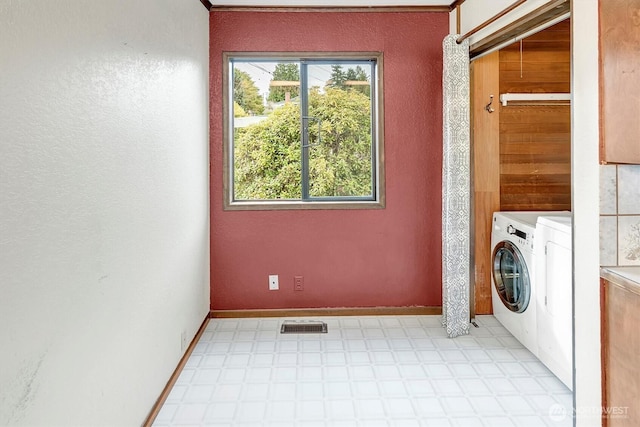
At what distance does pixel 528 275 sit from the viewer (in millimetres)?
2670

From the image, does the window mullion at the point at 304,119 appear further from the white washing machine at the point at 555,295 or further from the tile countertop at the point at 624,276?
the tile countertop at the point at 624,276

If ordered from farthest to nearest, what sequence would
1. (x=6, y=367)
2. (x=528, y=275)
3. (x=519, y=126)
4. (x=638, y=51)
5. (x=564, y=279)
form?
(x=519, y=126) < (x=528, y=275) < (x=564, y=279) < (x=638, y=51) < (x=6, y=367)

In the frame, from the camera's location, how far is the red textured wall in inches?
130

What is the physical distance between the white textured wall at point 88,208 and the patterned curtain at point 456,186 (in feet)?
5.94

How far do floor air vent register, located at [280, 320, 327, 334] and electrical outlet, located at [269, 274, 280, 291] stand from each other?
278mm

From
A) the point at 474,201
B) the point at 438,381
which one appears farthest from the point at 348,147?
the point at 438,381

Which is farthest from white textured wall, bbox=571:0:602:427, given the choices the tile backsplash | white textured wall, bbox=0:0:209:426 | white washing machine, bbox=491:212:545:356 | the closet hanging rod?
white textured wall, bbox=0:0:209:426

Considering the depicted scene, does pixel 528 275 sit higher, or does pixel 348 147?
pixel 348 147

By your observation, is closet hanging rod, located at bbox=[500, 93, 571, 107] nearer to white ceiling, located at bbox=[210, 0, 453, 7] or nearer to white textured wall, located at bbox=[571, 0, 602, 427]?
white ceiling, located at bbox=[210, 0, 453, 7]

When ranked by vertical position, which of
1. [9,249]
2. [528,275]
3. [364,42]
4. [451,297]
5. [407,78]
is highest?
[364,42]

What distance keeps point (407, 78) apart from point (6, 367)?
10.1ft

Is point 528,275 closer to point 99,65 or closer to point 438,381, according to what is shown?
point 438,381

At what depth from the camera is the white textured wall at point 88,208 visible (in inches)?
42.7

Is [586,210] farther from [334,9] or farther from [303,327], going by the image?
[334,9]
